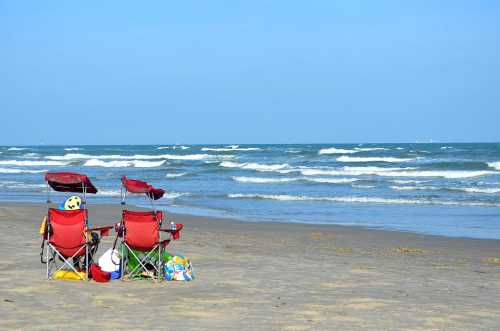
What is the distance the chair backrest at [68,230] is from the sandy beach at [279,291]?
1.30 feet

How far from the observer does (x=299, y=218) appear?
16.8 metres

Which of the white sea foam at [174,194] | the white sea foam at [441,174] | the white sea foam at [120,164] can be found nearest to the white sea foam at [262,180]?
the white sea foam at [441,174]

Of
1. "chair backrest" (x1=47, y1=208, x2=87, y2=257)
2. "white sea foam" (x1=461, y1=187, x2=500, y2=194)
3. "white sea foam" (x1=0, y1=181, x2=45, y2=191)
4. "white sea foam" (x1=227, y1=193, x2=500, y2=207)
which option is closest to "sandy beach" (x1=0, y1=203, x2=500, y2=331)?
"chair backrest" (x1=47, y1=208, x2=87, y2=257)

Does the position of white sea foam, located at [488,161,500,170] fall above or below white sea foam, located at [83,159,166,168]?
above

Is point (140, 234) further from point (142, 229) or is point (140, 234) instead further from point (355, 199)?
point (355, 199)

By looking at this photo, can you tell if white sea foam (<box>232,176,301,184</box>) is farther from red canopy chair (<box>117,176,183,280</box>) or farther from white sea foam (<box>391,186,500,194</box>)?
red canopy chair (<box>117,176,183,280</box>)

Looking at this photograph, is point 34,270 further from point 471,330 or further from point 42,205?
point 42,205

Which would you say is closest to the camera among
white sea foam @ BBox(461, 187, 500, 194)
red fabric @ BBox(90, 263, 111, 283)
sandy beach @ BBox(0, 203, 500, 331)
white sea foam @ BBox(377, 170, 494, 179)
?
sandy beach @ BBox(0, 203, 500, 331)

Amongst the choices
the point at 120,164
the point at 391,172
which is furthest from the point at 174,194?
the point at 120,164

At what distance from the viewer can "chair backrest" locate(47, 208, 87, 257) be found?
7.98 metres

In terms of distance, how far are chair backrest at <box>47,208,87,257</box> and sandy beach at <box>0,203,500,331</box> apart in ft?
1.30

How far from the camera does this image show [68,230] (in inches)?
316

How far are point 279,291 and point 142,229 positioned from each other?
61.4 inches

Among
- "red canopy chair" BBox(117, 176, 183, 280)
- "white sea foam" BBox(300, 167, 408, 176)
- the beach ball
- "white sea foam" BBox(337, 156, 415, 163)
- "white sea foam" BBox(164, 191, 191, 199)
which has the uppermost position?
the beach ball
